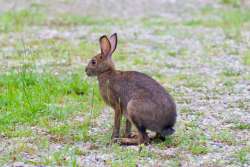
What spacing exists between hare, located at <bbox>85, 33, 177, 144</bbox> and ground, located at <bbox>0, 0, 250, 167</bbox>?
0.19 metres

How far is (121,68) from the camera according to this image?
440 inches

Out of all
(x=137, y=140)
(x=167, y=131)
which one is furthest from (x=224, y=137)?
(x=137, y=140)

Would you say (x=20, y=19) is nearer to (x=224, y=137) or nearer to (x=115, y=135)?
(x=115, y=135)

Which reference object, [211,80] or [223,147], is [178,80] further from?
[223,147]

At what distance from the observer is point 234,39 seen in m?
13.4

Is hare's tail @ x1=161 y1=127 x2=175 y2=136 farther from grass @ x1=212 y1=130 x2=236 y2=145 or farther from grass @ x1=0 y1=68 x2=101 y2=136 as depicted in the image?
grass @ x1=0 y1=68 x2=101 y2=136

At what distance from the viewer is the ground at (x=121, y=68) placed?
6961 mm

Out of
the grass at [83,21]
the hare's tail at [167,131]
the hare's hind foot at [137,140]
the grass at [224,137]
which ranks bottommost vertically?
the grass at [224,137]

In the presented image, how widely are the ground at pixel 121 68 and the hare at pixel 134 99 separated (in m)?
0.19

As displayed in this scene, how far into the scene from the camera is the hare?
7055 millimetres

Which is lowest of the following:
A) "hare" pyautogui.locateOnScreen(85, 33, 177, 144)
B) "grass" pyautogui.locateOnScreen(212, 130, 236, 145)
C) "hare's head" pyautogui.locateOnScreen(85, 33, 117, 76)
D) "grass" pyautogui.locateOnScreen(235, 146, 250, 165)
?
"grass" pyautogui.locateOnScreen(235, 146, 250, 165)

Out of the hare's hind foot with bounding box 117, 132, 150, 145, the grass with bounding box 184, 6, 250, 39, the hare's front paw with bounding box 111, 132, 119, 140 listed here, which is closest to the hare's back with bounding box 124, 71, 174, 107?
the hare's hind foot with bounding box 117, 132, 150, 145

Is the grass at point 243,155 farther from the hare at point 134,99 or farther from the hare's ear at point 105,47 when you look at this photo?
the hare's ear at point 105,47

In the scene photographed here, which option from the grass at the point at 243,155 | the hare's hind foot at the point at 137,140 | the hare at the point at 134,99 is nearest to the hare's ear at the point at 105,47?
the hare at the point at 134,99
